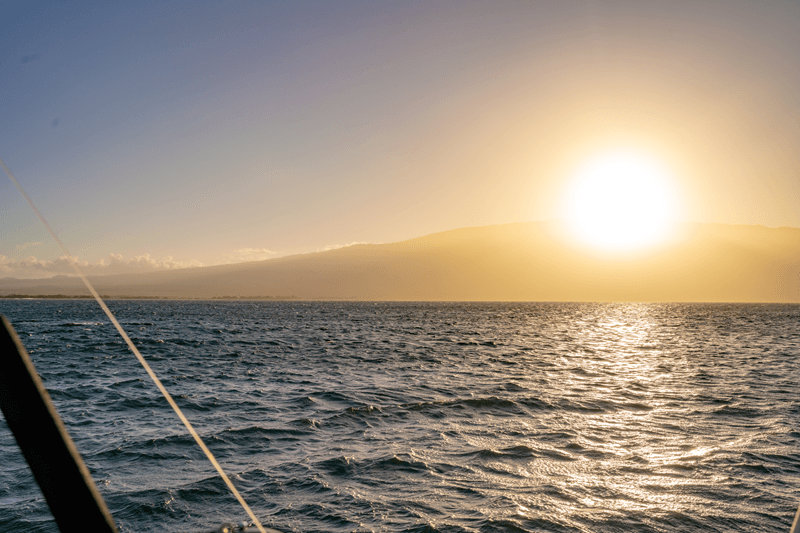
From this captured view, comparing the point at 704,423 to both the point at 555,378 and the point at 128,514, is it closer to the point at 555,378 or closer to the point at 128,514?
the point at 555,378

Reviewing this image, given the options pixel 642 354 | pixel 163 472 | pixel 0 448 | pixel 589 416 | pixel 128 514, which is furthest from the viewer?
pixel 642 354

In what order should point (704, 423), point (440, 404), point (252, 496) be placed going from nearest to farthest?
1. point (252, 496)
2. point (704, 423)
3. point (440, 404)

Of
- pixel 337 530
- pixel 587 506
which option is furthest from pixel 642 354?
pixel 337 530

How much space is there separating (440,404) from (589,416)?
15.2ft

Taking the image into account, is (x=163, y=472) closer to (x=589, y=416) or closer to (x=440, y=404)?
(x=440, y=404)

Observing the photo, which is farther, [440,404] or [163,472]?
[440,404]

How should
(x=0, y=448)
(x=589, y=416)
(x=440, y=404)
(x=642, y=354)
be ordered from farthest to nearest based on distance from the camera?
(x=642, y=354), (x=440, y=404), (x=589, y=416), (x=0, y=448)

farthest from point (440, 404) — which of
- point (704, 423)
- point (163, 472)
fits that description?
point (163, 472)

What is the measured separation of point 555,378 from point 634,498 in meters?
13.2

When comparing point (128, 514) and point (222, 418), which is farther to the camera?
point (222, 418)

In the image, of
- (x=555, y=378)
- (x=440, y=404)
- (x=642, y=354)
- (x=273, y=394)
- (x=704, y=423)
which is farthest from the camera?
(x=642, y=354)

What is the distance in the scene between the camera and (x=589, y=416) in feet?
48.1

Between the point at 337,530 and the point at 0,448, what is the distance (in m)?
9.04

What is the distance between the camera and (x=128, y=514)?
8391 mm
